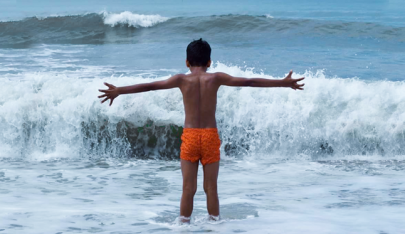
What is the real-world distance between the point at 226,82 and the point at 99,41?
1479 centimetres

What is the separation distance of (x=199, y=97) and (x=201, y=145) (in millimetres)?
341

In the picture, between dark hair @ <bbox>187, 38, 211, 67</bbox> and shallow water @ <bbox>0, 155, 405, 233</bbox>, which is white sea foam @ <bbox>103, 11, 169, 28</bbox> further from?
dark hair @ <bbox>187, 38, 211, 67</bbox>

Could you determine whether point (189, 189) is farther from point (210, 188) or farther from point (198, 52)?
point (198, 52)

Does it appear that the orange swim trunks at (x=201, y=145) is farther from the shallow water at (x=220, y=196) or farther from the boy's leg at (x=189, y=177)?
the shallow water at (x=220, y=196)

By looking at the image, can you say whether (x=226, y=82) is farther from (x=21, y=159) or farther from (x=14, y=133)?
(x=14, y=133)

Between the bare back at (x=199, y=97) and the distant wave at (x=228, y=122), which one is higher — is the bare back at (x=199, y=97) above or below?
above

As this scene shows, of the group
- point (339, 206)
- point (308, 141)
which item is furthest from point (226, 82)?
point (308, 141)

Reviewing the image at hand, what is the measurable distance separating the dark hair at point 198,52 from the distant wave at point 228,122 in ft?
10.8

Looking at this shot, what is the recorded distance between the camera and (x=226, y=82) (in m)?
3.79

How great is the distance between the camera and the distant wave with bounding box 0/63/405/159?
23.3 ft

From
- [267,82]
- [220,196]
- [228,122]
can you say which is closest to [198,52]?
[267,82]

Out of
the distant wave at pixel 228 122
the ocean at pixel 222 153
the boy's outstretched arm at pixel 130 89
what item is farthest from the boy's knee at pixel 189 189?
the distant wave at pixel 228 122

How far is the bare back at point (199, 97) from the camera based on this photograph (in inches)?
150

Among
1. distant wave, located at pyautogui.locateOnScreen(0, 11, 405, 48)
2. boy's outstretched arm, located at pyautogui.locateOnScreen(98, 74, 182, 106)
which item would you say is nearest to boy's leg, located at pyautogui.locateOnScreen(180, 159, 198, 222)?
boy's outstretched arm, located at pyautogui.locateOnScreen(98, 74, 182, 106)
